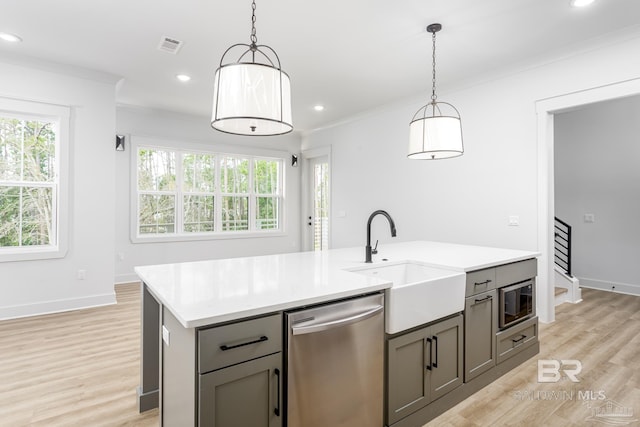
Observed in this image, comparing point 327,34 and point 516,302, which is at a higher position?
point 327,34

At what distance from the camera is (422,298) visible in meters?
1.83

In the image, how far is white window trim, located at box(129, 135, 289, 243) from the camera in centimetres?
546

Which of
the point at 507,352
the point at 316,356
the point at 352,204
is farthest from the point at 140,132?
the point at 507,352

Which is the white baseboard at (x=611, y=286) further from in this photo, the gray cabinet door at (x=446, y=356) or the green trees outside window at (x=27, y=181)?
the green trees outside window at (x=27, y=181)

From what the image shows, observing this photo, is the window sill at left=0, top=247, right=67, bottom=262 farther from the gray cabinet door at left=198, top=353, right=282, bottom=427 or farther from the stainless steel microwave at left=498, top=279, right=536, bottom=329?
the stainless steel microwave at left=498, top=279, right=536, bottom=329

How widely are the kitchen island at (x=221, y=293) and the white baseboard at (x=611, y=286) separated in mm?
3588

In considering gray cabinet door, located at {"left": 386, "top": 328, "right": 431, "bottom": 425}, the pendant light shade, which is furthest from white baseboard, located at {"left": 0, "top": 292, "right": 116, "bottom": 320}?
the pendant light shade

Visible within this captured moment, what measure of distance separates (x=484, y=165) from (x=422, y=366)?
2997 mm

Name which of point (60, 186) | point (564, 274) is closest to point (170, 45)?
point (60, 186)

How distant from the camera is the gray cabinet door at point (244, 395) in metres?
1.19

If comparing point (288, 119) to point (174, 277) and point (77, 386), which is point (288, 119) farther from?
point (77, 386)

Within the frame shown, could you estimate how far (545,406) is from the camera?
2143 millimetres

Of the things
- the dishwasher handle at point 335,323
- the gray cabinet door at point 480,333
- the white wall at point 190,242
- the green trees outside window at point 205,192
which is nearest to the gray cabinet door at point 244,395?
the dishwasher handle at point 335,323

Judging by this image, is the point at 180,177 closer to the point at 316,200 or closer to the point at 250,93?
the point at 316,200
